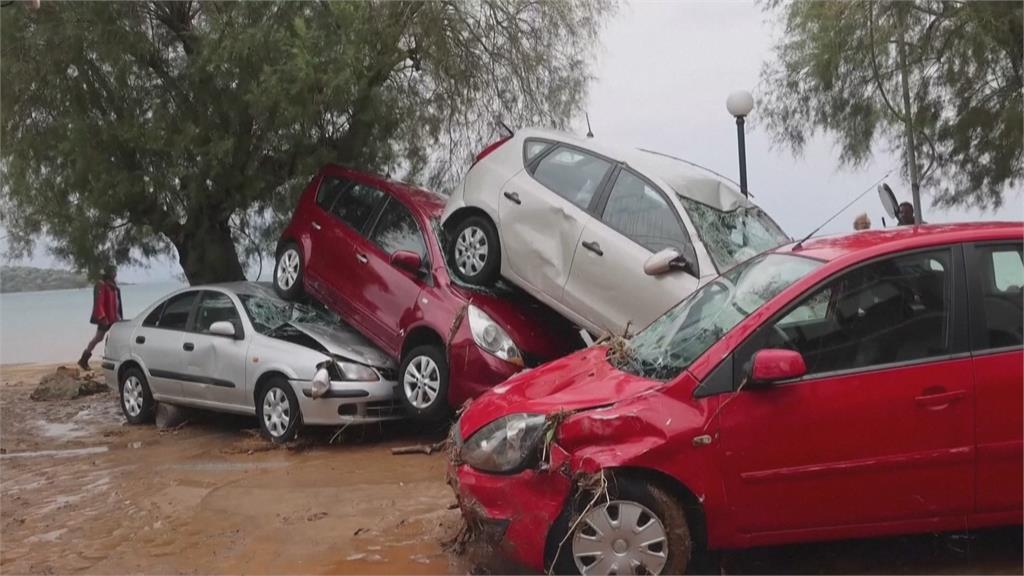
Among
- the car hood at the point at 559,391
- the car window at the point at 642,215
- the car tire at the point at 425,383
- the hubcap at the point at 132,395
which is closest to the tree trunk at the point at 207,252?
the hubcap at the point at 132,395

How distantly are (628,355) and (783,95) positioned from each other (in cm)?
1280

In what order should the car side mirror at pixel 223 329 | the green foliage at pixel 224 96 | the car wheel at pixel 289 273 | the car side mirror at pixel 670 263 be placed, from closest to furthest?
the car side mirror at pixel 670 263 → the car side mirror at pixel 223 329 → the car wheel at pixel 289 273 → the green foliage at pixel 224 96

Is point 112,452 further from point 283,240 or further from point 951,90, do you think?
point 951,90

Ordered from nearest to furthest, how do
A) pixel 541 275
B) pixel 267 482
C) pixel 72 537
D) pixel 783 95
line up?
pixel 72 537 → pixel 267 482 → pixel 541 275 → pixel 783 95

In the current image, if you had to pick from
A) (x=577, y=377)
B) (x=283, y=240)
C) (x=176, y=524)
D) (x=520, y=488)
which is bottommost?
(x=176, y=524)

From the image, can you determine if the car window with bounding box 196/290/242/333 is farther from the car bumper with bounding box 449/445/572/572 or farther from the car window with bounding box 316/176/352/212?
the car bumper with bounding box 449/445/572/572

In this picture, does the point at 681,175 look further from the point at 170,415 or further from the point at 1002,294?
the point at 170,415

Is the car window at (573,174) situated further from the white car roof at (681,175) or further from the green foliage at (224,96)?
the green foliage at (224,96)

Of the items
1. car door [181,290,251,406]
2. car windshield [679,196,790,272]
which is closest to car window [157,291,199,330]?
car door [181,290,251,406]

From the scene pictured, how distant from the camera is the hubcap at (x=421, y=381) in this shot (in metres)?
7.69

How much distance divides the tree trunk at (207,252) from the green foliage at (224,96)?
0.02 metres

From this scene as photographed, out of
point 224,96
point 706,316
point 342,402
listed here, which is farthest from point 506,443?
point 224,96

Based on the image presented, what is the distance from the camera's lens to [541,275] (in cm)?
766

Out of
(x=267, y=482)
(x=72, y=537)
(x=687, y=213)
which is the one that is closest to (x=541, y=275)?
(x=687, y=213)
